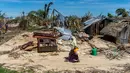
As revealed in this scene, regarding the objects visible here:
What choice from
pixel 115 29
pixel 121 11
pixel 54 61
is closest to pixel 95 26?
pixel 115 29

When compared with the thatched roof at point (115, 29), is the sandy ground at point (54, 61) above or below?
below

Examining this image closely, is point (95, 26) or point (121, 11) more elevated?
point (121, 11)

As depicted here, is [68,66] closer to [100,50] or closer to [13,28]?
[100,50]

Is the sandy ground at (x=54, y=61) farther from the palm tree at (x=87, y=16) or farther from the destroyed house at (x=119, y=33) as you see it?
the palm tree at (x=87, y=16)

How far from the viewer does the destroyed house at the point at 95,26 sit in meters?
17.6

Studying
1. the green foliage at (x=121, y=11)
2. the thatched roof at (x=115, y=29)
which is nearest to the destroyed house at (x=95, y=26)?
the thatched roof at (x=115, y=29)

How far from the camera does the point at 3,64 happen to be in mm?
9383

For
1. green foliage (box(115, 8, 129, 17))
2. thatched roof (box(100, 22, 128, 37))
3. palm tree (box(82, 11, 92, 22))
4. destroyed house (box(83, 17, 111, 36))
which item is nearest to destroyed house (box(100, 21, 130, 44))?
thatched roof (box(100, 22, 128, 37))

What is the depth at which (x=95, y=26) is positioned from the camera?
17734 mm

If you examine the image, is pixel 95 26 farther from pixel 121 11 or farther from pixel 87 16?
pixel 121 11

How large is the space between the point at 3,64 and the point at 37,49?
3010 millimetres

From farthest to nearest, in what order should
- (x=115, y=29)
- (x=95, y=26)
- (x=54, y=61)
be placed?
(x=95, y=26) < (x=115, y=29) < (x=54, y=61)

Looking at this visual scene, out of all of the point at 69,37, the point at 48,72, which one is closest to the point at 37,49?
the point at 69,37

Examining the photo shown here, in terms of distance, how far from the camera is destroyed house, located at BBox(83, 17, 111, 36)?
57.8ft
